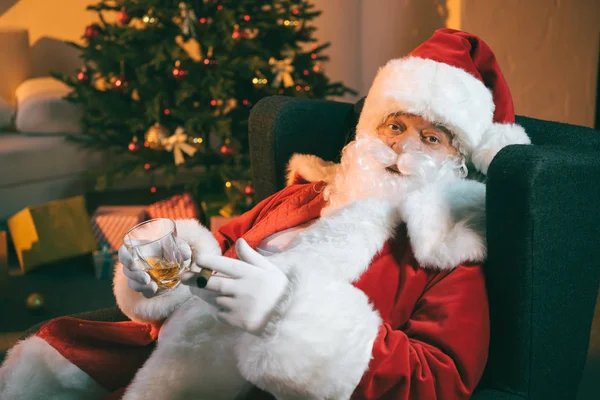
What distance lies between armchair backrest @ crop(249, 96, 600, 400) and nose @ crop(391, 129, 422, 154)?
287mm

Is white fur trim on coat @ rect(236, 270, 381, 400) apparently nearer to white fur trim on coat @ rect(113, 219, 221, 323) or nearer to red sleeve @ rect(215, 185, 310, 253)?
white fur trim on coat @ rect(113, 219, 221, 323)

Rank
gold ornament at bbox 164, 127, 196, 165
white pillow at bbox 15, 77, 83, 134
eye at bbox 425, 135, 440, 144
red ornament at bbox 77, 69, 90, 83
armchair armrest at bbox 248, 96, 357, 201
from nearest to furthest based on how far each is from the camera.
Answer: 1. eye at bbox 425, 135, 440, 144
2. armchair armrest at bbox 248, 96, 357, 201
3. gold ornament at bbox 164, 127, 196, 165
4. red ornament at bbox 77, 69, 90, 83
5. white pillow at bbox 15, 77, 83, 134

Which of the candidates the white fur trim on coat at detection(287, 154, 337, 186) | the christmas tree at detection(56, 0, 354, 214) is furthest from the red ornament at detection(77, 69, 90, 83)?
the white fur trim on coat at detection(287, 154, 337, 186)

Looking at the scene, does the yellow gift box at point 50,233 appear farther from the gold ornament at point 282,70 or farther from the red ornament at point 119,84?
the gold ornament at point 282,70

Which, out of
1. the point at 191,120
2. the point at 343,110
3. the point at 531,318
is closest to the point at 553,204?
the point at 531,318

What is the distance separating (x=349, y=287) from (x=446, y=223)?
27cm

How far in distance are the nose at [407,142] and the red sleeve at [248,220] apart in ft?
1.11

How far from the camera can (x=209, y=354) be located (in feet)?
3.42

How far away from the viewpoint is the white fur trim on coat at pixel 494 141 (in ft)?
4.23

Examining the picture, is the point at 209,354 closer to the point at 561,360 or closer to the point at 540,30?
the point at 561,360

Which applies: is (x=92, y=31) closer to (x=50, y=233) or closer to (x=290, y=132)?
(x=50, y=233)

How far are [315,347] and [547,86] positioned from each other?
2626 millimetres

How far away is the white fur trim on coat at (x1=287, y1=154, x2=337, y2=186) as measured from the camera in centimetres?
156

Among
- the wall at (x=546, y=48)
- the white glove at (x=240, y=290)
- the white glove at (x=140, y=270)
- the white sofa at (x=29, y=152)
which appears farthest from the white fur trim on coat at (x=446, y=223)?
the white sofa at (x=29, y=152)
